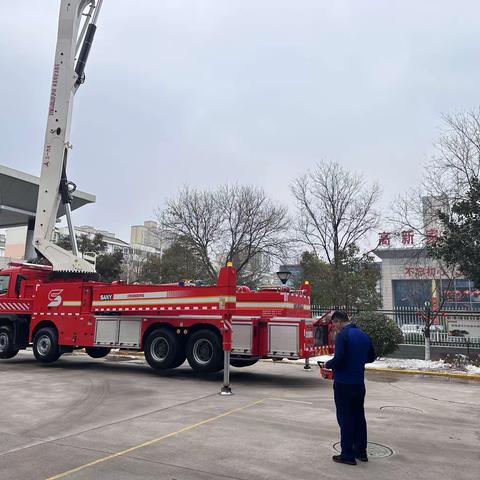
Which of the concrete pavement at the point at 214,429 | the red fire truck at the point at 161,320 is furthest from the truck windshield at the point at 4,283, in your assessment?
the concrete pavement at the point at 214,429

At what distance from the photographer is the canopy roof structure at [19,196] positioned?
91.1 ft

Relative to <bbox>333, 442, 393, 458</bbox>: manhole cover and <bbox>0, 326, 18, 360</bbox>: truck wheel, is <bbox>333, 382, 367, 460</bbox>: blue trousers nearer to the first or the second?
<bbox>333, 442, 393, 458</bbox>: manhole cover

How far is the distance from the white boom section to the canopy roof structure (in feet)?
42.8

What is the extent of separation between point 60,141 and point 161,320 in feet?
23.0

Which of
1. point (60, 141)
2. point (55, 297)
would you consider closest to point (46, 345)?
point (55, 297)

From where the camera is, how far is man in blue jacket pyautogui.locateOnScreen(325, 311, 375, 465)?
5.54 metres

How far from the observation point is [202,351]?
40.5 feet

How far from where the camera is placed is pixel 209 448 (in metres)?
6.02

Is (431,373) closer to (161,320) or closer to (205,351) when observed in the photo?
(205,351)

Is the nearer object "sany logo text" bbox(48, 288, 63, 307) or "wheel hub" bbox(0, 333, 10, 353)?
"sany logo text" bbox(48, 288, 63, 307)

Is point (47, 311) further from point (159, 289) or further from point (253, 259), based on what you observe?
point (253, 259)

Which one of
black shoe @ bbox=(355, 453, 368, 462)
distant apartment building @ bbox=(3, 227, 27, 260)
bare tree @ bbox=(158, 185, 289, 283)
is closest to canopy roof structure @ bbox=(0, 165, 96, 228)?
bare tree @ bbox=(158, 185, 289, 283)

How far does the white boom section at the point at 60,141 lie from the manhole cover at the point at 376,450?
36.2 feet

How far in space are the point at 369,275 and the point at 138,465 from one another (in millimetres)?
22710
